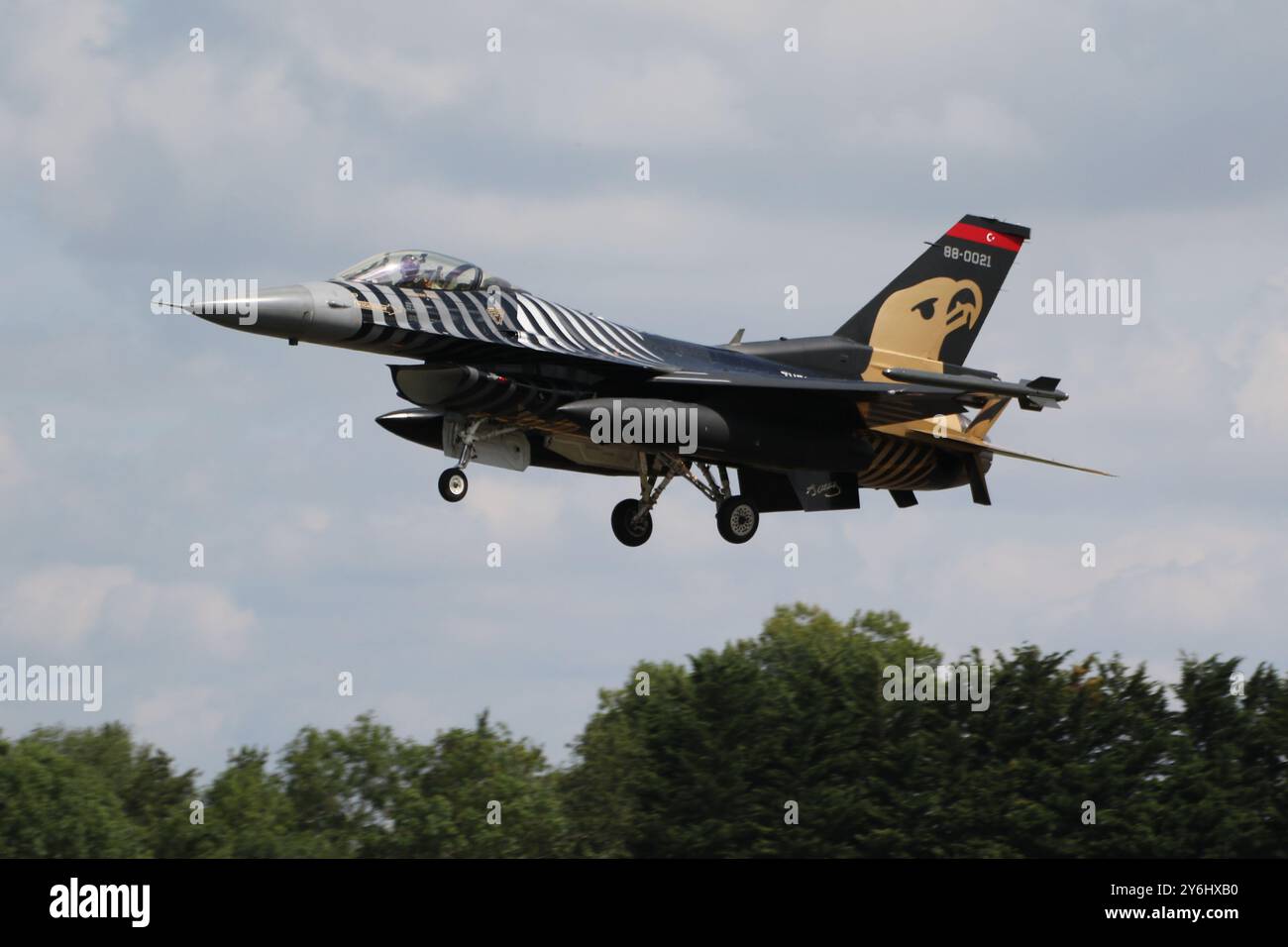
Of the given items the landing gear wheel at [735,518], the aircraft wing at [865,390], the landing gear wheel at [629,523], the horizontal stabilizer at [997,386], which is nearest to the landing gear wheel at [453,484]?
the aircraft wing at [865,390]

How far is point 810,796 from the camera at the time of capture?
53.2m

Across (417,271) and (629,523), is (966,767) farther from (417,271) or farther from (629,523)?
(417,271)

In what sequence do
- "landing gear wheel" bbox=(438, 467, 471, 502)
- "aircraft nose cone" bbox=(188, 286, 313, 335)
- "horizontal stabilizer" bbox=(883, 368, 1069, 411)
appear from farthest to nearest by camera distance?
"horizontal stabilizer" bbox=(883, 368, 1069, 411), "landing gear wheel" bbox=(438, 467, 471, 502), "aircraft nose cone" bbox=(188, 286, 313, 335)

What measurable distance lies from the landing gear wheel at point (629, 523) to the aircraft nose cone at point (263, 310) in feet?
23.1

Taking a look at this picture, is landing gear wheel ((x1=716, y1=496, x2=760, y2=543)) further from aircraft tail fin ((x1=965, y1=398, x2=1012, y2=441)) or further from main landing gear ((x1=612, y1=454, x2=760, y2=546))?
aircraft tail fin ((x1=965, y1=398, x2=1012, y2=441))

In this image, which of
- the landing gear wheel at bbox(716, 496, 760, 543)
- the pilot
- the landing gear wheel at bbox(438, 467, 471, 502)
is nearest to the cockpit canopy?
the pilot

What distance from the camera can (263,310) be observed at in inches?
1047

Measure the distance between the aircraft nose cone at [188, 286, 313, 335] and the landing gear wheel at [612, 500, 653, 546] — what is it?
7.05 metres

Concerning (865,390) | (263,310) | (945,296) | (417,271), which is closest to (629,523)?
(865,390)

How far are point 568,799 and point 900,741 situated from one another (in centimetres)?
2100

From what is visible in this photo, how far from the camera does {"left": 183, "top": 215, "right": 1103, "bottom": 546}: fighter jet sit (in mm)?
28078

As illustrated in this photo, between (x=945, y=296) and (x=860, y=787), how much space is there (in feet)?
71.9

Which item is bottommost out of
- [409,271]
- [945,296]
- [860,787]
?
[860,787]

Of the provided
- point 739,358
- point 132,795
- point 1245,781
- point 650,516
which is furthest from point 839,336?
point 132,795
